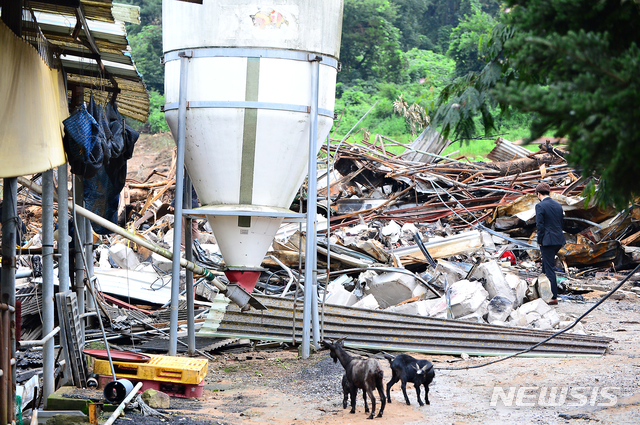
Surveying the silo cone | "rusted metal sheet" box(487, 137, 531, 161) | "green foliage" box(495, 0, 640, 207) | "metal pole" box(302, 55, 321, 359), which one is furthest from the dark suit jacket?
"rusted metal sheet" box(487, 137, 531, 161)

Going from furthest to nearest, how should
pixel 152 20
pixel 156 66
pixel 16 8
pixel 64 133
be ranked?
pixel 152 20 < pixel 156 66 < pixel 64 133 < pixel 16 8

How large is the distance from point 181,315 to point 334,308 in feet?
10.2

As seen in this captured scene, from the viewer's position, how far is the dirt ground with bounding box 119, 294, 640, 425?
16.9 feet

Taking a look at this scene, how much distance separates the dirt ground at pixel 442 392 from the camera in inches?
202

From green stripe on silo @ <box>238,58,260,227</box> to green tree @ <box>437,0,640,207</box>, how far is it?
5.10 metres

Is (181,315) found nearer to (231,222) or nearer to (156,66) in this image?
(231,222)

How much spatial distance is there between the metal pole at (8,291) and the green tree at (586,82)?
3464 millimetres

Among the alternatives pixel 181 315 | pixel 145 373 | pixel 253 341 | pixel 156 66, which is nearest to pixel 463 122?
pixel 145 373

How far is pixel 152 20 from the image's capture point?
40719 mm

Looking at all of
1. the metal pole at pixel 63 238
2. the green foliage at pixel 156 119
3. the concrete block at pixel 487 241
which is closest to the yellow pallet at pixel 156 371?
the metal pole at pixel 63 238

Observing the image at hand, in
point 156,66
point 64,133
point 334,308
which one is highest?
point 156,66

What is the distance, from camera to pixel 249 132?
7.61 metres

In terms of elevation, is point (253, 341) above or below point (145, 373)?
below

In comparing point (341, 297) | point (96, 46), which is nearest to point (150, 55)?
point (341, 297)
